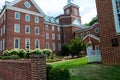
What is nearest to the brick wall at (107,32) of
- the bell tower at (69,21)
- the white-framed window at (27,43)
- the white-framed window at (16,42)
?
the white-framed window at (16,42)

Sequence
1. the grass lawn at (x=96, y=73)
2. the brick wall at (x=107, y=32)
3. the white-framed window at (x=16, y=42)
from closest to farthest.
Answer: the grass lawn at (x=96, y=73)
the brick wall at (x=107, y=32)
the white-framed window at (x=16, y=42)

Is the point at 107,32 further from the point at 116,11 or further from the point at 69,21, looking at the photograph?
the point at 69,21

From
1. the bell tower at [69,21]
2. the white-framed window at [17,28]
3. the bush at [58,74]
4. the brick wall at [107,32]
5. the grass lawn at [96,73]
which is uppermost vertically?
the bell tower at [69,21]

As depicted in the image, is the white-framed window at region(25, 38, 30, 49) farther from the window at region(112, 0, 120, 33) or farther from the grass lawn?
the window at region(112, 0, 120, 33)

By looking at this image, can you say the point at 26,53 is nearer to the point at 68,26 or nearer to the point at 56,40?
the point at 56,40

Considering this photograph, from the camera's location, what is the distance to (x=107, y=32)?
1023 centimetres

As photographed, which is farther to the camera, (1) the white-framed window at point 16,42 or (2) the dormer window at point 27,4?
(2) the dormer window at point 27,4

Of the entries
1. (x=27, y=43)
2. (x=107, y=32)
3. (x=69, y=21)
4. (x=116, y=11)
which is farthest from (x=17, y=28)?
(x=116, y=11)

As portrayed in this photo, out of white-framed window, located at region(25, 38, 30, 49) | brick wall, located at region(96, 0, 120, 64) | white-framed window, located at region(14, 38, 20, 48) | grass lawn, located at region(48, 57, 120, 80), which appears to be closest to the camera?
grass lawn, located at region(48, 57, 120, 80)

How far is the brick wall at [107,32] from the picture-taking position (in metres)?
9.73

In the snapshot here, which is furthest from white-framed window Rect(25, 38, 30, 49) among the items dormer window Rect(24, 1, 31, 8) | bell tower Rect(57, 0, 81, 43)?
bell tower Rect(57, 0, 81, 43)

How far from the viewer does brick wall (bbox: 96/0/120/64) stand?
9.73 metres

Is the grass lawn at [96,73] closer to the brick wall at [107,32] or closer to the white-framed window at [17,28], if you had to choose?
the brick wall at [107,32]

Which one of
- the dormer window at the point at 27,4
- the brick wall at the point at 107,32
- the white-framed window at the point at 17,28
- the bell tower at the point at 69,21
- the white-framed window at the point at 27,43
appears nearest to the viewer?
the brick wall at the point at 107,32
